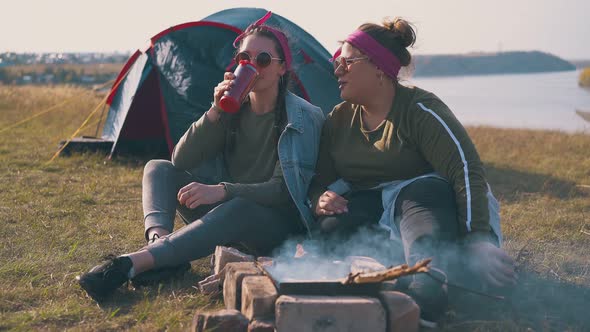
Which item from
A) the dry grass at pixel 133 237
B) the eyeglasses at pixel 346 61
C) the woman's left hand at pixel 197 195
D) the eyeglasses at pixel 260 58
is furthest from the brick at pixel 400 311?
the eyeglasses at pixel 260 58

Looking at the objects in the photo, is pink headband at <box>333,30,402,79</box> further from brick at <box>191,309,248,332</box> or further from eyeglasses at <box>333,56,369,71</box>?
brick at <box>191,309,248,332</box>

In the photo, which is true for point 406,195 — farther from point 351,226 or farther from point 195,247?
point 195,247

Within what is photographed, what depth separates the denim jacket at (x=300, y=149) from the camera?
305 cm

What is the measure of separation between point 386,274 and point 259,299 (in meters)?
0.40

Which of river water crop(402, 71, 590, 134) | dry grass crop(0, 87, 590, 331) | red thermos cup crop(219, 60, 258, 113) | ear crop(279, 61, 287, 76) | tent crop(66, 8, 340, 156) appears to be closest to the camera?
dry grass crop(0, 87, 590, 331)

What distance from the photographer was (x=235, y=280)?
2432 millimetres

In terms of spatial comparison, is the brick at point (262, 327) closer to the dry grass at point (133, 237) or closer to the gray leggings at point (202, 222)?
the dry grass at point (133, 237)

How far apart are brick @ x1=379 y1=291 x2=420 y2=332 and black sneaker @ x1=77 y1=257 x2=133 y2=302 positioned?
101cm

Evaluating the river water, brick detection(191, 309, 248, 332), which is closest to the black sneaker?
brick detection(191, 309, 248, 332)

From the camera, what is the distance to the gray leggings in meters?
2.78

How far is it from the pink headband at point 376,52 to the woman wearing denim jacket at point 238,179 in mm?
380

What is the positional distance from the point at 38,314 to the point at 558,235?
275 cm

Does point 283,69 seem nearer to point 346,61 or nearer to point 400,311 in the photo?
point 346,61

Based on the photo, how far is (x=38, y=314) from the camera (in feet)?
8.43
